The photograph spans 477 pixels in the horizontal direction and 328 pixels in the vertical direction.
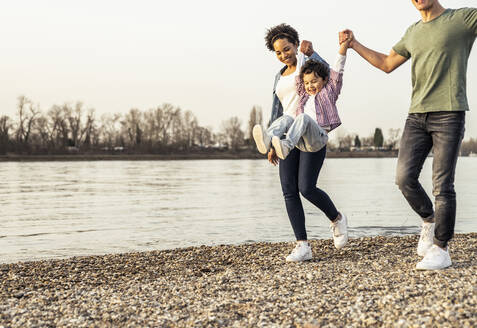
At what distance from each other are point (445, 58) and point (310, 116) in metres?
1.24

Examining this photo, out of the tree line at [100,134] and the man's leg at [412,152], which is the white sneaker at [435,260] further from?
the tree line at [100,134]

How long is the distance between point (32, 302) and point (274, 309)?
188 cm

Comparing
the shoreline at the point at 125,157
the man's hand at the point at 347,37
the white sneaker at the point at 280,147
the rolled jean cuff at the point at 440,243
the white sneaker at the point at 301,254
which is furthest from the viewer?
the shoreline at the point at 125,157

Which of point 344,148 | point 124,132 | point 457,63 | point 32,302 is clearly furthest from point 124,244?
point 344,148

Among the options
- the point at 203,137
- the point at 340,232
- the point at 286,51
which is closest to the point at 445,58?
the point at 286,51

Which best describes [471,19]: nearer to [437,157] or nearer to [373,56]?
[373,56]

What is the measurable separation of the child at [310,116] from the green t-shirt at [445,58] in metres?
0.76

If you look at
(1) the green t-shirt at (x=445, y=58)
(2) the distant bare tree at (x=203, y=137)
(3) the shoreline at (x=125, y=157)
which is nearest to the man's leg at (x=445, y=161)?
(1) the green t-shirt at (x=445, y=58)

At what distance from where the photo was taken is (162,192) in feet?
70.2

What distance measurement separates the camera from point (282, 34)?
485 cm

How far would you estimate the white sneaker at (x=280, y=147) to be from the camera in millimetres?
4520

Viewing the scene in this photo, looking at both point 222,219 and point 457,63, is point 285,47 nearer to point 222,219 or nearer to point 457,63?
point 457,63

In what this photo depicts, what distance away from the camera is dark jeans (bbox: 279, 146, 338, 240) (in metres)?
4.82

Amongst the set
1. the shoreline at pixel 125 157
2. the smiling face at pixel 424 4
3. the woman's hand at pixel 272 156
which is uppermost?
the smiling face at pixel 424 4
